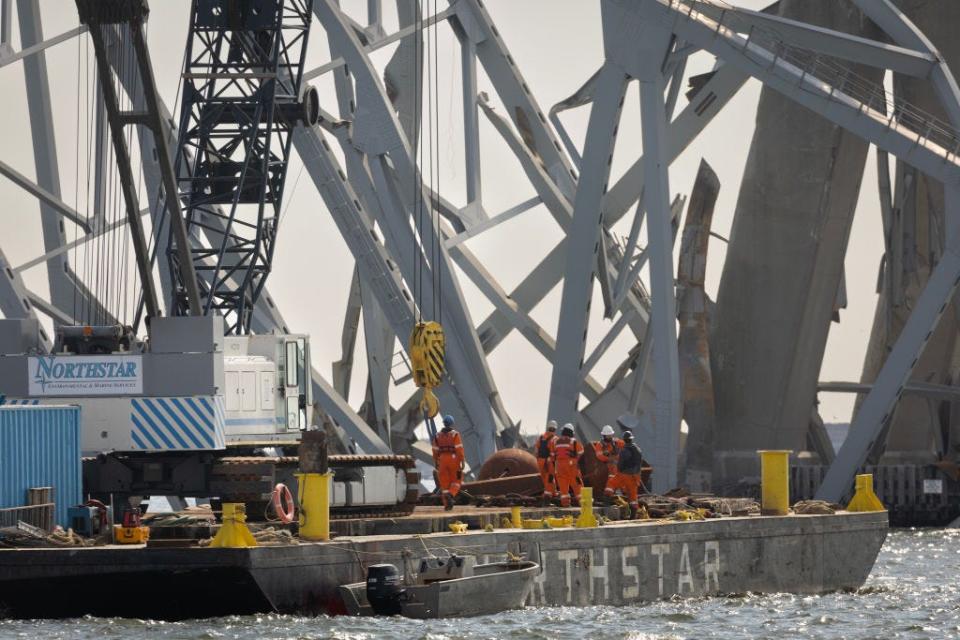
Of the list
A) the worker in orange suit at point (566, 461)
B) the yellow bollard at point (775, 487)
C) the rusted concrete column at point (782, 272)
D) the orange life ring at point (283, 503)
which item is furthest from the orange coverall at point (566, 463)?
the rusted concrete column at point (782, 272)

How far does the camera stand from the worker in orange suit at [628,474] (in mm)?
35938

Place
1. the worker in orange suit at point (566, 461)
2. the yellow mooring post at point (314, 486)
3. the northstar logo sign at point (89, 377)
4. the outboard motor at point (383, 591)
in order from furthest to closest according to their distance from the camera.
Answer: the worker in orange suit at point (566, 461) → the northstar logo sign at point (89, 377) → the outboard motor at point (383, 591) → the yellow mooring post at point (314, 486)

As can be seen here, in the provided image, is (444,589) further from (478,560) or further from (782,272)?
(782,272)

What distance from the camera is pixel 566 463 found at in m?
36.0

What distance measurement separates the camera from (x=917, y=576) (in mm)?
42625

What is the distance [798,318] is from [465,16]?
13.6 m

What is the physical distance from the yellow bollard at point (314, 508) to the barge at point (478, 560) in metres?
0.33

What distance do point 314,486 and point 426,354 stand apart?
61.5 ft

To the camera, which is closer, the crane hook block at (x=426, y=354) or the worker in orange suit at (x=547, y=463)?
the worker in orange suit at (x=547, y=463)

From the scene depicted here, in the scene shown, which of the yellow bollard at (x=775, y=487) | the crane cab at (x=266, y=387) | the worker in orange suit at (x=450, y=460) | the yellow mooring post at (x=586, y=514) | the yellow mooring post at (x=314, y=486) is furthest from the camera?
the yellow bollard at (x=775, y=487)

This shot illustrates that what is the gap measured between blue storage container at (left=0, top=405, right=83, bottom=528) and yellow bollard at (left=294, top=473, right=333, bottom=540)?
3.90 meters

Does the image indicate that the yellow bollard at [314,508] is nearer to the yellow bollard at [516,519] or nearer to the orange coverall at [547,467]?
the yellow bollard at [516,519]

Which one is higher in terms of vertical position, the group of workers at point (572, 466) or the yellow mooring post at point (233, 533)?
the group of workers at point (572, 466)

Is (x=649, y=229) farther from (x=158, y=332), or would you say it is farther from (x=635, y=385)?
(x=158, y=332)
